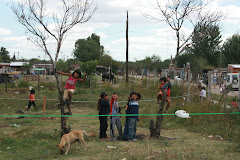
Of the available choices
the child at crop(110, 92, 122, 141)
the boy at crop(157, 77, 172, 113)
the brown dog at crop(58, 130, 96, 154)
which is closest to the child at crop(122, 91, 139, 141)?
the child at crop(110, 92, 122, 141)

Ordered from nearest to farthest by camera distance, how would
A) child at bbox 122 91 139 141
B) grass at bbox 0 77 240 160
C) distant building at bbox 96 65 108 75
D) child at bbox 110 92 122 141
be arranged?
grass at bbox 0 77 240 160
child at bbox 122 91 139 141
child at bbox 110 92 122 141
distant building at bbox 96 65 108 75

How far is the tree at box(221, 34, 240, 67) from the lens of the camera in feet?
170

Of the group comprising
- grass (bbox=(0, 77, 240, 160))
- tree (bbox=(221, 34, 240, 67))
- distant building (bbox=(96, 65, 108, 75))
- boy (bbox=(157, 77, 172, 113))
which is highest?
tree (bbox=(221, 34, 240, 67))

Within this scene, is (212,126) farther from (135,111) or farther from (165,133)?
(135,111)

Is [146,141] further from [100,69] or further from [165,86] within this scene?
[100,69]

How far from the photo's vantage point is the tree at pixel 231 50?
170 feet

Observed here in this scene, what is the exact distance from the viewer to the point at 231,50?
171ft

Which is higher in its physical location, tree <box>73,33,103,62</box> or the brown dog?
tree <box>73,33,103,62</box>

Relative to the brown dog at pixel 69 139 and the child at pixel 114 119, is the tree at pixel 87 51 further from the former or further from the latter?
the brown dog at pixel 69 139

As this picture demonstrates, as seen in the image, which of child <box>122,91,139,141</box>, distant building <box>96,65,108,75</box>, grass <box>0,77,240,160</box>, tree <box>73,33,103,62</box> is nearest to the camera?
grass <box>0,77,240,160</box>

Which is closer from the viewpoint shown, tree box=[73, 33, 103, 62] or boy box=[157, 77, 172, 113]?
boy box=[157, 77, 172, 113]

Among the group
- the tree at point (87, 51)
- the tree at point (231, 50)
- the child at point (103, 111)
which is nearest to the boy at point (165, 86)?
the child at point (103, 111)

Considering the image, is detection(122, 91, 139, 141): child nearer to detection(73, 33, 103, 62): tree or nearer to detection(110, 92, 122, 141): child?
detection(110, 92, 122, 141): child

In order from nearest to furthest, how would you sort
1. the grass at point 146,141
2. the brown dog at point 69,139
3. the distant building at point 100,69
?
1. the grass at point 146,141
2. the brown dog at point 69,139
3. the distant building at point 100,69
